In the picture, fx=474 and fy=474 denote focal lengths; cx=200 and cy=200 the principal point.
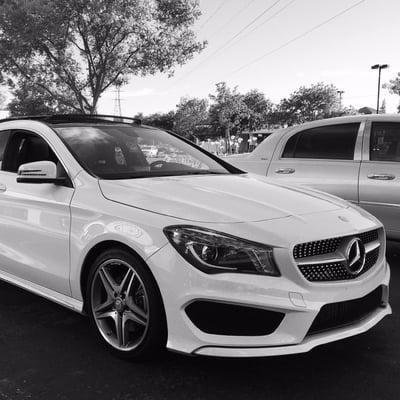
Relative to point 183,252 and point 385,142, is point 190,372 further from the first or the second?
point 385,142

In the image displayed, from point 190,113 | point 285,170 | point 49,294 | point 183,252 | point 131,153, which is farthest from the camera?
point 190,113

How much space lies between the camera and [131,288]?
2.82 m

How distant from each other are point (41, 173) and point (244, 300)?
1.72m

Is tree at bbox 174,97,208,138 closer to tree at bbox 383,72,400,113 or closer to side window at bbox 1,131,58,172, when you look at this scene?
tree at bbox 383,72,400,113

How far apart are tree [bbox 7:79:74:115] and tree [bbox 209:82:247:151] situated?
24832mm

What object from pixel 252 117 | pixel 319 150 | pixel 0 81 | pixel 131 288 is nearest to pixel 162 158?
pixel 131 288

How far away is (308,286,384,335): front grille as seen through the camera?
97.3 inches

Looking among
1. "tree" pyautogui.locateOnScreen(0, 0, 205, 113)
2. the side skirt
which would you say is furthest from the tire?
"tree" pyautogui.locateOnScreen(0, 0, 205, 113)

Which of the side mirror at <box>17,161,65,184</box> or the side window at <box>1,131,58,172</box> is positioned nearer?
the side mirror at <box>17,161,65,184</box>

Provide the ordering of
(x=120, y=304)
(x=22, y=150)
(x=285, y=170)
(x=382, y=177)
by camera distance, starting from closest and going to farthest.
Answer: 1. (x=120, y=304)
2. (x=22, y=150)
3. (x=382, y=177)
4. (x=285, y=170)

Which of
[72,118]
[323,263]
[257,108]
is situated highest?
[257,108]

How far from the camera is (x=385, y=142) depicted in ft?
17.0

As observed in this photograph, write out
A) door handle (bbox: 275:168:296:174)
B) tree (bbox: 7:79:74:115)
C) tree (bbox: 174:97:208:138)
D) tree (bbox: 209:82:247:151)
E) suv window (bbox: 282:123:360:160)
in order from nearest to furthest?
suv window (bbox: 282:123:360:160), door handle (bbox: 275:168:296:174), tree (bbox: 7:79:74:115), tree (bbox: 209:82:247:151), tree (bbox: 174:97:208:138)

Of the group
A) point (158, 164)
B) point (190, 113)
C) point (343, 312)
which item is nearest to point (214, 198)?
point (343, 312)
